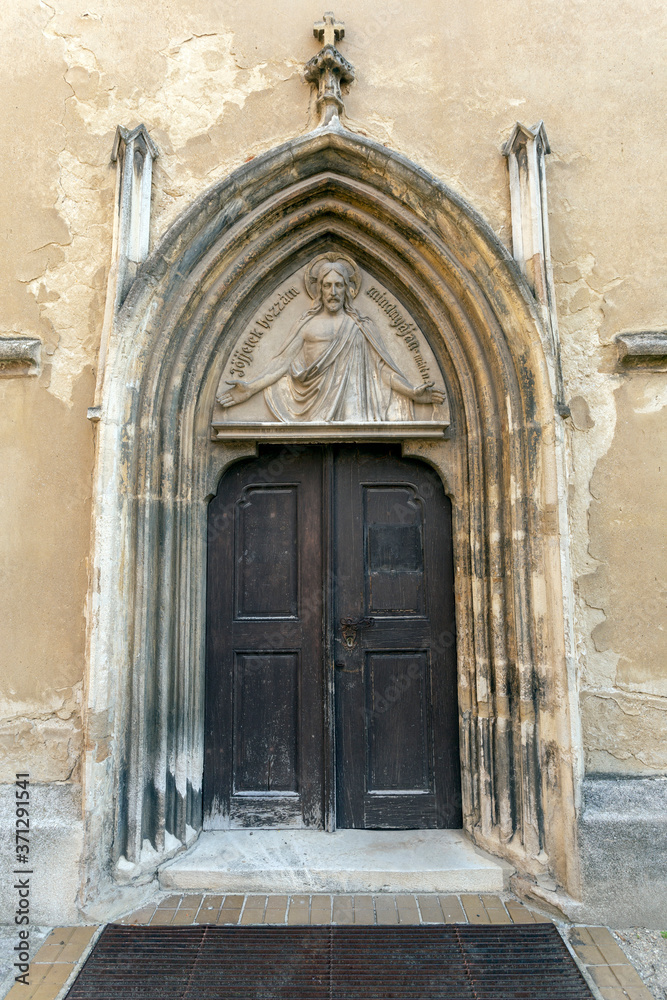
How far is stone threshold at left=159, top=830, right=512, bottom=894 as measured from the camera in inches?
121

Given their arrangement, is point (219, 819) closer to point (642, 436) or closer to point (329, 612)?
point (329, 612)

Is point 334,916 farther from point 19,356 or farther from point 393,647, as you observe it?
point 19,356

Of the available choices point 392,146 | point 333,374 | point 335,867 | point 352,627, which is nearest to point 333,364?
point 333,374

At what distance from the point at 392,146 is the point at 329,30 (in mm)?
751

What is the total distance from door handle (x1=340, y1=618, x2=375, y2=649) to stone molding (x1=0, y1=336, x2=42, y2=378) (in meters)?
2.21

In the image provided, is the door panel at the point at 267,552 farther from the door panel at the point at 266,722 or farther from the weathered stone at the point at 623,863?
the weathered stone at the point at 623,863

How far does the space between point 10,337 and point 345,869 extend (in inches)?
130

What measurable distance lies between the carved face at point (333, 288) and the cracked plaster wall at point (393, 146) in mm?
782

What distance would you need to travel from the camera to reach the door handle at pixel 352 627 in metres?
3.62

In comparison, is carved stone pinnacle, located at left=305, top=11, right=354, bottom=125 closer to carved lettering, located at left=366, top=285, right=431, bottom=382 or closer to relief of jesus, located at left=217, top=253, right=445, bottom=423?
relief of jesus, located at left=217, top=253, right=445, bottom=423

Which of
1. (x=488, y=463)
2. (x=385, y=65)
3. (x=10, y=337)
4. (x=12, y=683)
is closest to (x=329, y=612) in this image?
(x=488, y=463)

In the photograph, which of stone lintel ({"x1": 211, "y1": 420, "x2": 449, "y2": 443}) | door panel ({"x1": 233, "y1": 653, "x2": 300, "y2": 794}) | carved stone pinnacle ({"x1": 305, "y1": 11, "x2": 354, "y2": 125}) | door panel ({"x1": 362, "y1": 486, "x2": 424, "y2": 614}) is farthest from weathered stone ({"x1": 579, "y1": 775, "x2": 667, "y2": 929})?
carved stone pinnacle ({"x1": 305, "y1": 11, "x2": 354, "y2": 125})

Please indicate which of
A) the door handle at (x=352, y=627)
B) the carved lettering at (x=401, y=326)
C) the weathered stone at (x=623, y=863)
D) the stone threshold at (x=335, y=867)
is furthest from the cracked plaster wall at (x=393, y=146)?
the door handle at (x=352, y=627)

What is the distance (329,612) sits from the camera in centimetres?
363
